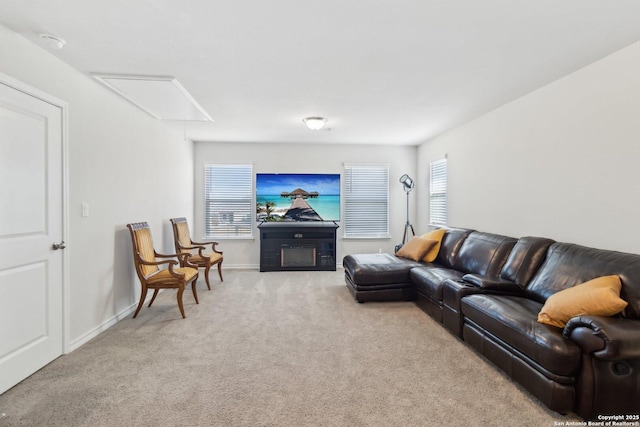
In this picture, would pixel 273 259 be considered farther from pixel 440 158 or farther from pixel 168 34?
pixel 168 34

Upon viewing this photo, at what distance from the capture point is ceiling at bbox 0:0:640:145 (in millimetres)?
1958

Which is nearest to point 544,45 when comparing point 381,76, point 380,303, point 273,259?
point 381,76

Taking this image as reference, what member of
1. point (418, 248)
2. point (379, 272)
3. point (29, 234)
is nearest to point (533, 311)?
point (379, 272)

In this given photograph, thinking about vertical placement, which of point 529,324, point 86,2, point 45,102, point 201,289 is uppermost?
point 86,2

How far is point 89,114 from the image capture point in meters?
2.98

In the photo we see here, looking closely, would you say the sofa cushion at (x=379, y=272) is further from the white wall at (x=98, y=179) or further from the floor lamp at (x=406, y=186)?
the white wall at (x=98, y=179)

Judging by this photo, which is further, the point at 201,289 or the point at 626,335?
the point at 201,289

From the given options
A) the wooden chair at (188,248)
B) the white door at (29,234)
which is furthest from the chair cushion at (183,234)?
the white door at (29,234)

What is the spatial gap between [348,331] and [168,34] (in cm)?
295

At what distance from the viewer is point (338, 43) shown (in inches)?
93.4

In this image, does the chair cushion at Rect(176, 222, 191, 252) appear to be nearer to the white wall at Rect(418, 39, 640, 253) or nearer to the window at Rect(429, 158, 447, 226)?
the window at Rect(429, 158, 447, 226)

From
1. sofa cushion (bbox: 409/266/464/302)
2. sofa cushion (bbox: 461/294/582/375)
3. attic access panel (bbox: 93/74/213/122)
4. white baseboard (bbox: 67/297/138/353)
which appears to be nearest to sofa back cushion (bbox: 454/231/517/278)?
sofa cushion (bbox: 409/266/464/302)

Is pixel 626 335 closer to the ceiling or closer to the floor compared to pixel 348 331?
closer to the ceiling

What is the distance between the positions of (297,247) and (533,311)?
13.3 feet
